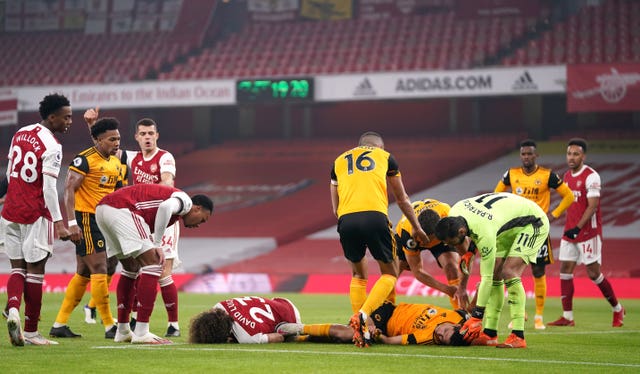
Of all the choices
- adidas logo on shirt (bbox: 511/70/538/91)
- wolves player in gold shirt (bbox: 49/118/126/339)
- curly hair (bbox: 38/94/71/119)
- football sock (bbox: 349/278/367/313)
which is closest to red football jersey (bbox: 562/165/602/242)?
football sock (bbox: 349/278/367/313)

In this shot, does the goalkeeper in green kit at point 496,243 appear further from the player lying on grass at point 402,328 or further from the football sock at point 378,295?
the football sock at point 378,295

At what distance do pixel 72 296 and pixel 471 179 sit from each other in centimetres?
2032

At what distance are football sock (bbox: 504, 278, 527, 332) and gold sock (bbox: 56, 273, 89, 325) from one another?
184 inches

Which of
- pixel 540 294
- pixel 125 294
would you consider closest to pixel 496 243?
pixel 125 294

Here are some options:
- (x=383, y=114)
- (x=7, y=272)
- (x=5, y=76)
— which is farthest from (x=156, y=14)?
(x=7, y=272)

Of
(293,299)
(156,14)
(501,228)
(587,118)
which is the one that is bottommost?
(293,299)

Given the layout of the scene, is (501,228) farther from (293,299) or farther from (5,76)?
(5,76)

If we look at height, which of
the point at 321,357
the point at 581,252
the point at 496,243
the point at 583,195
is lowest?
the point at 321,357

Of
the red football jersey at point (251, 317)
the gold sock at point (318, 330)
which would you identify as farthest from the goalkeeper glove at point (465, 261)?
the red football jersey at point (251, 317)

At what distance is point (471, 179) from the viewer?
30.1 m

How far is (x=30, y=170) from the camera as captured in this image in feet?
31.2

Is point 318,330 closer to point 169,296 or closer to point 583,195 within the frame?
point 169,296

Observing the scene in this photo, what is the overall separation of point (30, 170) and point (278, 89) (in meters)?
20.7

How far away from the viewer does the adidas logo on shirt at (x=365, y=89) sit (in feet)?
96.8
